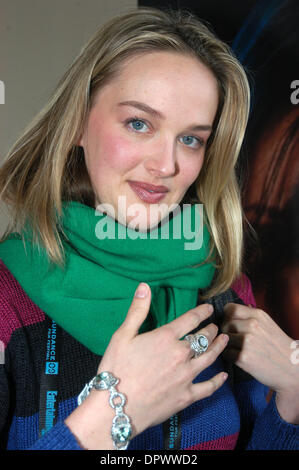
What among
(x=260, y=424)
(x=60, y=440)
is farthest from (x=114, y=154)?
(x=260, y=424)

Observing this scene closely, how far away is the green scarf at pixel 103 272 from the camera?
103cm

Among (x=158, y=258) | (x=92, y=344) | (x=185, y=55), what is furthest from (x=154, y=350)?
(x=185, y=55)

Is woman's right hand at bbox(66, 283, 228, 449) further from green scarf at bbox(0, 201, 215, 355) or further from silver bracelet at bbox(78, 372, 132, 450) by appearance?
green scarf at bbox(0, 201, 215, 355)

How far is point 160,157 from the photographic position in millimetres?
1059

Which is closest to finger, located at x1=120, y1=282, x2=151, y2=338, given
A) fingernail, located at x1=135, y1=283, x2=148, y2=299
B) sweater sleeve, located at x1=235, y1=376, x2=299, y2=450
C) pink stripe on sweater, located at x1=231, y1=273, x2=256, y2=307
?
fingernail, located at x1=135, y1=283, x2=148, y2=299

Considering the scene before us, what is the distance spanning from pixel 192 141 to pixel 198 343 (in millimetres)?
446

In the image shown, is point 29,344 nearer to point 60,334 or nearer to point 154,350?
point 60,334

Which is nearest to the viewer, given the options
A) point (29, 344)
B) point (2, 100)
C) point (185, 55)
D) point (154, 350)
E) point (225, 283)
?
point (154, 350)

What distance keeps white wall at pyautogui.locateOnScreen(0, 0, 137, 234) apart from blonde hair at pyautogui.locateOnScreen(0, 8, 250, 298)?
43 cm

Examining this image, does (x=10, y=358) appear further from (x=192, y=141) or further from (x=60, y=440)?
(x=192, y=141)

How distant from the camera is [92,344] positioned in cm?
104

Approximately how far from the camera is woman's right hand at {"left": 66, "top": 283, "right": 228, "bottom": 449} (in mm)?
797

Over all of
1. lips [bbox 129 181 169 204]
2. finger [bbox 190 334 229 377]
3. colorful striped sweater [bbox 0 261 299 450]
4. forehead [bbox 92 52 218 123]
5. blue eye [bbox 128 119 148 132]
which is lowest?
colorful striped sweater [bbox 0 261 299 450]
